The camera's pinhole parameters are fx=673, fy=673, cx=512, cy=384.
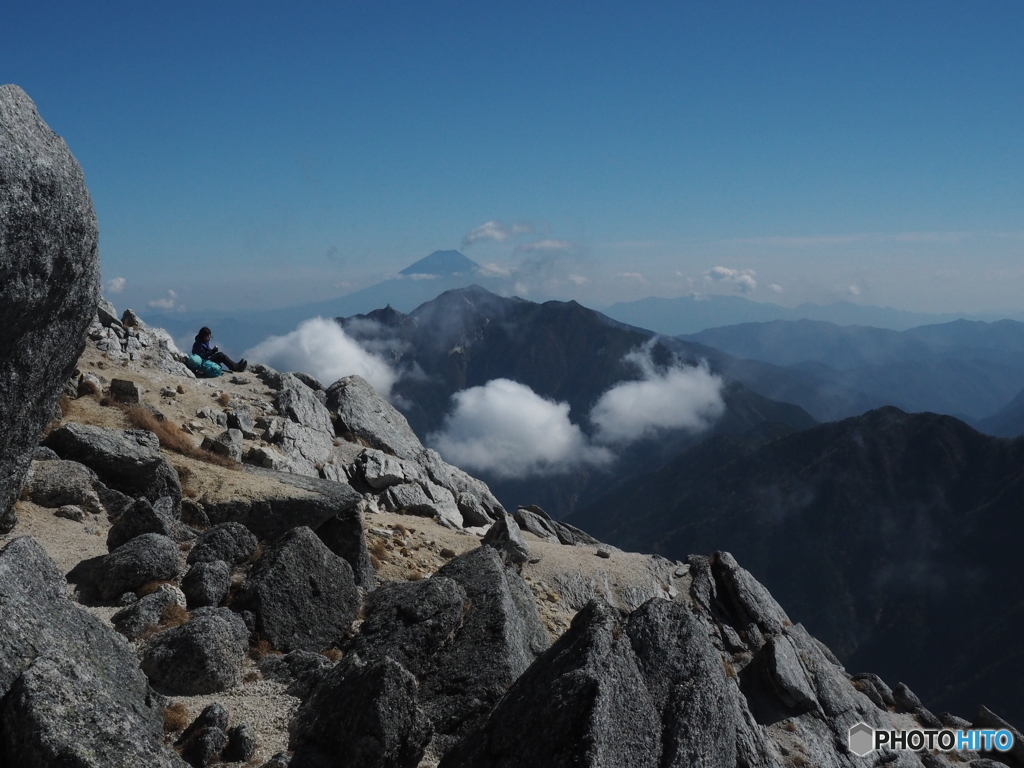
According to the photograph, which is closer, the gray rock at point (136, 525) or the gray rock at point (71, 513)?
the gray rock at point (136, 525)

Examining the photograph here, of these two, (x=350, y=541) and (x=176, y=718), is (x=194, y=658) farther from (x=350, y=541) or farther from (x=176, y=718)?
(x=350, y=541)

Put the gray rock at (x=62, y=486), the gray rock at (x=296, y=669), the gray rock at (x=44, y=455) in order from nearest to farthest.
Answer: the gray rock at (x=296, y=669) → the gray rock at (x=62, y=486) → the gray rock at (x=44, y=455)

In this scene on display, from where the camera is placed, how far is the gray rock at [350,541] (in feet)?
58.8

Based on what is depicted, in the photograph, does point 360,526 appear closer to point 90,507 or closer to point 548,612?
point 90,507

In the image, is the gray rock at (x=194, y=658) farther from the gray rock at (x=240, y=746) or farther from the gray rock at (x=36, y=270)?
the gray rock at (x=36, y=270)

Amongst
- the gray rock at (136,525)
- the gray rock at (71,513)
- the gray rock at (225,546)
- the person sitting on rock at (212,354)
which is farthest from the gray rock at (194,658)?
the person sitting on rock at (212,354)

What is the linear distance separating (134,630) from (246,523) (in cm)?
664

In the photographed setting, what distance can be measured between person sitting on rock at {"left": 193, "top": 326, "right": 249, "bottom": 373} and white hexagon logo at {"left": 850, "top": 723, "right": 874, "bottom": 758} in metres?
35.6

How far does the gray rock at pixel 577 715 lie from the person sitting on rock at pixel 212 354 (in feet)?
115

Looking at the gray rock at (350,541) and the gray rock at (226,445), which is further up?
the gray rock at (226,445)

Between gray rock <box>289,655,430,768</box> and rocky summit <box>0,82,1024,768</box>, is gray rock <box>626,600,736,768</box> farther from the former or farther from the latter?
gray rock <box>289,655,430,768</box>

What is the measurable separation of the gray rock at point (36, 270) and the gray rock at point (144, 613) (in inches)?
154
